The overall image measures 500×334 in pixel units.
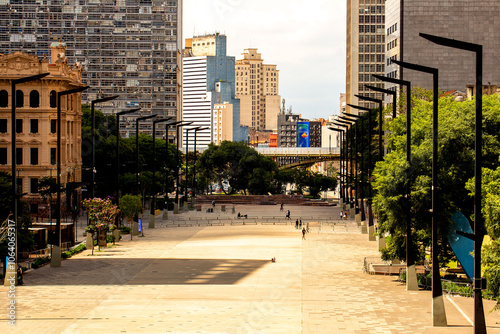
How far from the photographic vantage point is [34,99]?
85375 mm

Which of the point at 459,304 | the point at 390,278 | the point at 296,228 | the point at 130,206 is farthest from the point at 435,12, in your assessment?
the point at 459,304

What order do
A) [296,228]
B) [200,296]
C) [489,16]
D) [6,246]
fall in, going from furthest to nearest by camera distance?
1. [489,16]
2. [296,228]
3. [6,246]
4. [200,296]

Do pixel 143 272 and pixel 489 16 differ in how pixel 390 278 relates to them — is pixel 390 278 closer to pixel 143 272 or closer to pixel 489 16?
pixel 143 272

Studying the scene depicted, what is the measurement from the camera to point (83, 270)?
150 ft

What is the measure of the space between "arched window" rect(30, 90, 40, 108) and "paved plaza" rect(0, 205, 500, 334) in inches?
1241

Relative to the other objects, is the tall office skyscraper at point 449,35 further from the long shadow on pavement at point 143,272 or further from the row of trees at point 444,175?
the row of trees at point 444,175

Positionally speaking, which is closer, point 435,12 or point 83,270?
point 83,270

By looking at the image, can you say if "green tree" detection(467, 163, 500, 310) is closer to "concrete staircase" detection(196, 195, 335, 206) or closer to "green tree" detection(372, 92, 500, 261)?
"green tree" detection(372, 92, 500, 261)

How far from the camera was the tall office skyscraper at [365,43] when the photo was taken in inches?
6742

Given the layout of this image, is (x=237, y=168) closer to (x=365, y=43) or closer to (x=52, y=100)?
(x=365, y=43)

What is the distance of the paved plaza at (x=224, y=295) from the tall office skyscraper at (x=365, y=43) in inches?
4618

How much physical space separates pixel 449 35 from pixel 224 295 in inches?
3297

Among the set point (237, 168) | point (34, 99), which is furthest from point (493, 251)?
point (237, 168)

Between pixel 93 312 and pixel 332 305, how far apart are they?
9.99m
